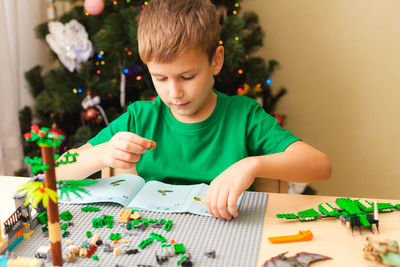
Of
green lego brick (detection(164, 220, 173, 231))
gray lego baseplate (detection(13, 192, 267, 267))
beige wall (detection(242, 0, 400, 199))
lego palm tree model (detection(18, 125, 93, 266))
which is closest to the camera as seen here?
lego palm tree model (detection(18, 125, 93, 266))

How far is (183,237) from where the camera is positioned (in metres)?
0.80

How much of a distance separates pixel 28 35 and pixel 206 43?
1.34 meters

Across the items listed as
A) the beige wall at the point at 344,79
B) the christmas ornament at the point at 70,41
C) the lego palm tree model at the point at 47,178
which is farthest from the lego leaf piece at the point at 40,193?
the beige wall at the point at 344,79

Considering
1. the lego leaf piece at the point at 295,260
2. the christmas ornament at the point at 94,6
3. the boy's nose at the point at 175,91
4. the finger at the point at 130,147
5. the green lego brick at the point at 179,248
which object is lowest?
the green lego brick at the point at 179,248

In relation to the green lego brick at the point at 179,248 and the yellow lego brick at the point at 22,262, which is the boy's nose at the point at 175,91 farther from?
the yellow lego brick at the point at 22,262

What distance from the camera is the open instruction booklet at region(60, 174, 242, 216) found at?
918 millimetres

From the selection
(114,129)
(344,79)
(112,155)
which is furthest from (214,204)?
(344,79)

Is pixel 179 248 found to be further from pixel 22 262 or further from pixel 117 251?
pixel 22 262

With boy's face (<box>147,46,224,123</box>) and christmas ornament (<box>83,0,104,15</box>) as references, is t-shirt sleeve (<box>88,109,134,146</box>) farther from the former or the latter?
christmas ornament (<box>83,0,104,15</box>)

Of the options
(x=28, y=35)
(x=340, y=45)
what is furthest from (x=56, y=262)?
(x=340, y=45)

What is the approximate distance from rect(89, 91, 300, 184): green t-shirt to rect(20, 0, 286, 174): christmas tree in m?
0.60

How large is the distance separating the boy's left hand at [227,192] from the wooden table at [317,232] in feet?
0.27

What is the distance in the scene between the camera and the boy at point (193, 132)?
93 centimetres

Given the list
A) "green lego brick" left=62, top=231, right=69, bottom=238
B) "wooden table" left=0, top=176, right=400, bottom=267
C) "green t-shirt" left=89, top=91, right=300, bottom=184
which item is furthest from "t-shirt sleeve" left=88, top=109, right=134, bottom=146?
"green lego brick" left=62, top=231, right=69, bottom=238
